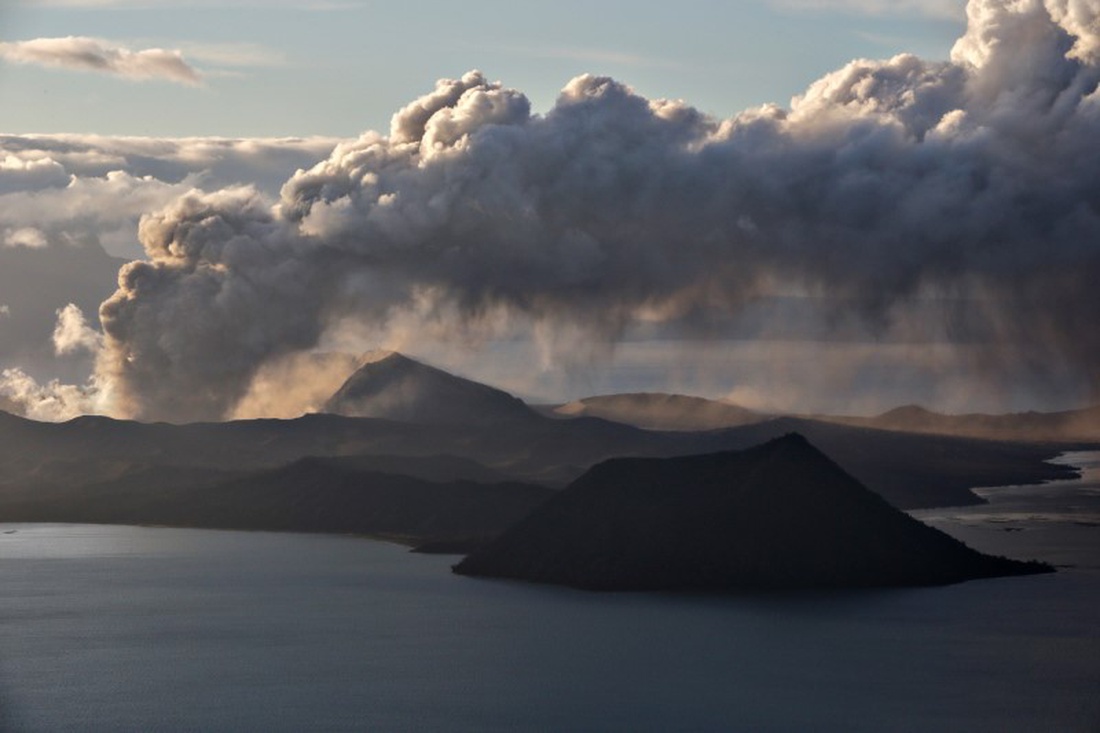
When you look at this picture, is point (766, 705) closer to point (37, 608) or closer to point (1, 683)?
point (1, 683)

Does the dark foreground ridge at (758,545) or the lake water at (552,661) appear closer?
the lake water at (552,661)

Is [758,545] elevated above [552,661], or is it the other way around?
[758,545]

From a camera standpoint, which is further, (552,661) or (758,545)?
(758,545)

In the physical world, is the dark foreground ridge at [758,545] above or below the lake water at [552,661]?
above

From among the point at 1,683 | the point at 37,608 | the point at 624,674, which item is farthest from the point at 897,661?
the point at 37,608

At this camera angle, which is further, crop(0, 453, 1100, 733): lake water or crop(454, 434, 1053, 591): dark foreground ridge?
crop(454, 434, 1053, 591): dark foreground ridge

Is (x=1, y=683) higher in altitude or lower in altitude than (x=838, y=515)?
lower

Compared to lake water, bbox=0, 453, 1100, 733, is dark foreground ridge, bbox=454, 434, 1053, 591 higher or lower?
higher

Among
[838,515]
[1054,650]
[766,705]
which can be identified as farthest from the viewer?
[838,515]
